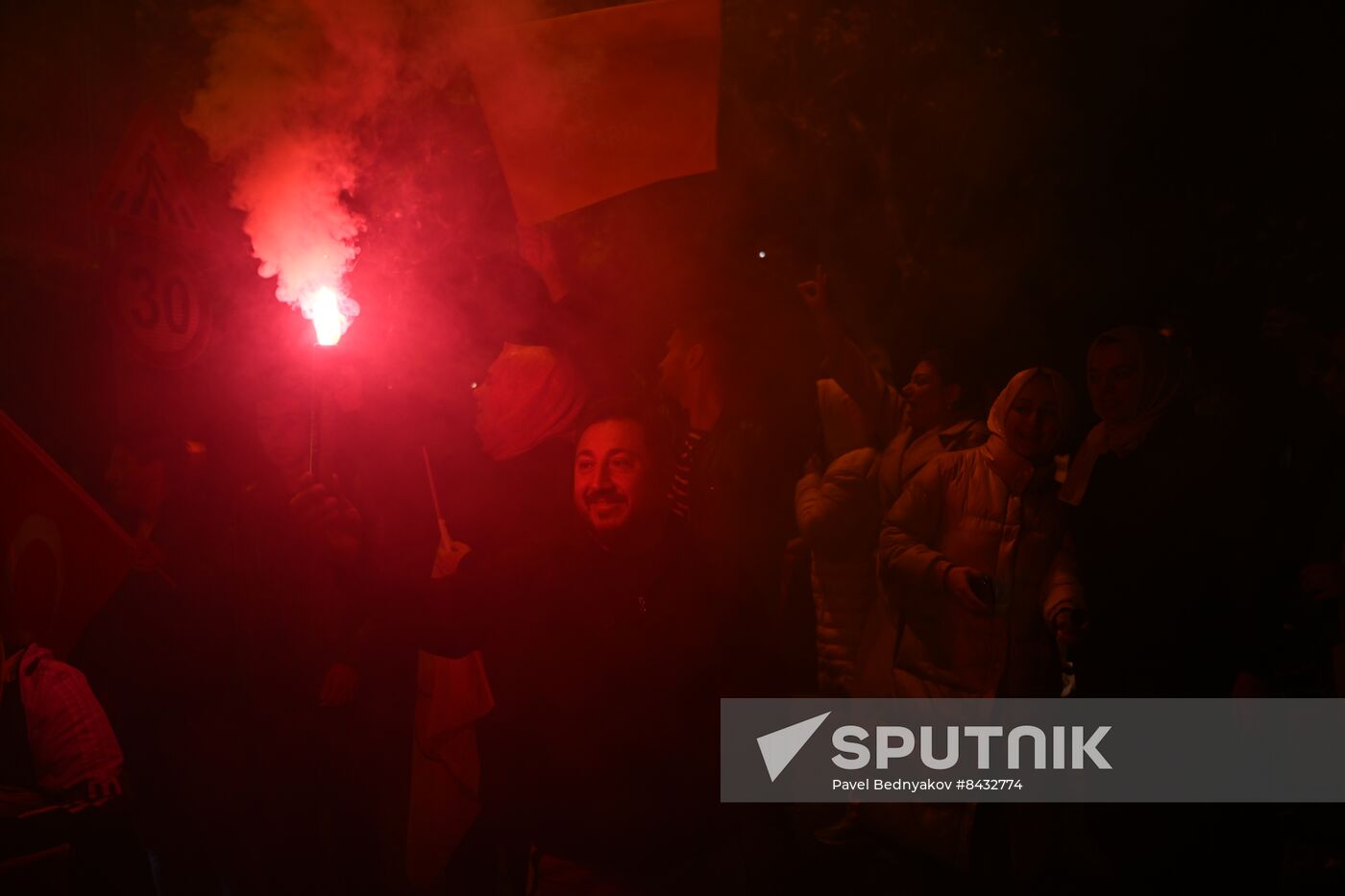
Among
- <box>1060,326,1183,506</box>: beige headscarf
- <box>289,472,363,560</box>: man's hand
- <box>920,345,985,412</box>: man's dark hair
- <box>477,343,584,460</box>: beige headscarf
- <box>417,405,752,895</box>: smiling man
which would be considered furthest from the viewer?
<box>477,343,584,460</box>: beige headscarf

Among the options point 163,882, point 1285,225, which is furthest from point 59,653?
point 1285,225

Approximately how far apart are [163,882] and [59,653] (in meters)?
1.10

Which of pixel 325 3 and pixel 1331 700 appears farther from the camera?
pixel 325 3

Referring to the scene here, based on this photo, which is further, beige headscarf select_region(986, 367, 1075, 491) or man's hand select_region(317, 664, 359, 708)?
man's hand select_region(317, 664, 359, 708)

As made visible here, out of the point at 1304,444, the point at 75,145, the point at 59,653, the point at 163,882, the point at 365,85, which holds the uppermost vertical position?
Result: the point at 365,85

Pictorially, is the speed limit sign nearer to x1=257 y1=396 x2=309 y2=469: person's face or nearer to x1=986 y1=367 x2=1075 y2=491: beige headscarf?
A: x1=257 y1=396 x2=309 y2=469: person's face

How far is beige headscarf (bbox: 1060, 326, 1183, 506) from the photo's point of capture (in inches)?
169

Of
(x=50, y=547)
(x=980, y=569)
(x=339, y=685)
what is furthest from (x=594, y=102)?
(x=50, y=547)

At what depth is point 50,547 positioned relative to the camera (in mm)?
4285

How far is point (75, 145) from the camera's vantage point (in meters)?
4.45

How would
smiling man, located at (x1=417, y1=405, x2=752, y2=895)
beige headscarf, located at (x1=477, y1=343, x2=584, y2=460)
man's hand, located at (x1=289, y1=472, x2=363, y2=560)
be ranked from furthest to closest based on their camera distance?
beige headscarf, located at (x1=477, y1=343, x2=584, y2=460)
smiling man, located at (x1=417, y1=405, x2=752, y2=895)
man's hand, located at (x1=289, y1=472, x2=363, y2=560)

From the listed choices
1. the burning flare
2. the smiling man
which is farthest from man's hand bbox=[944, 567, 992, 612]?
the burning flare

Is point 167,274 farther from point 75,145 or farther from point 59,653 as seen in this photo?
point 59,653

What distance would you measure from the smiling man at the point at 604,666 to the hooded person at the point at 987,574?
833mm
